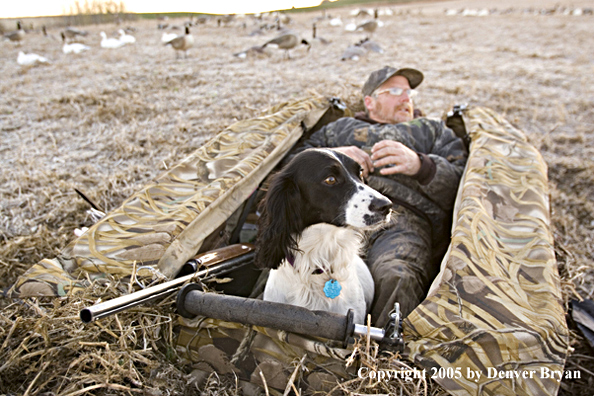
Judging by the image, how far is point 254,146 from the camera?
12.1 feet

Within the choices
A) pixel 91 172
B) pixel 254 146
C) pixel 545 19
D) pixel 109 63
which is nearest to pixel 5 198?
pixel 91 172

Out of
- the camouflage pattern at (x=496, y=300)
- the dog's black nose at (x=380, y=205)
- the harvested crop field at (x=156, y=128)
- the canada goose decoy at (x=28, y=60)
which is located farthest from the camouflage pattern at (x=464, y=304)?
the canada goose decoy at (x=28, y=60)

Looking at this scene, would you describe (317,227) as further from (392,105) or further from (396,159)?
(392,105)

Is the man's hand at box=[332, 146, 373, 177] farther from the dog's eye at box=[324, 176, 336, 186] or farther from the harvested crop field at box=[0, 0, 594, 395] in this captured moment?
the harvested crop field at box=[0, 0, 594, 395]

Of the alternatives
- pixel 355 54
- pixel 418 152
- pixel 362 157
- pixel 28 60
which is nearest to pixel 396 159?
pixel 362 157

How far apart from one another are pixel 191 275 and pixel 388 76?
2906 millimetres

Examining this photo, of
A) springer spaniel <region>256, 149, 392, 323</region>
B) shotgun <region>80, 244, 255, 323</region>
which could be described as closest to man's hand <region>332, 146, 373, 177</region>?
springer spaniel <region>256, 149, 392, 323</region>

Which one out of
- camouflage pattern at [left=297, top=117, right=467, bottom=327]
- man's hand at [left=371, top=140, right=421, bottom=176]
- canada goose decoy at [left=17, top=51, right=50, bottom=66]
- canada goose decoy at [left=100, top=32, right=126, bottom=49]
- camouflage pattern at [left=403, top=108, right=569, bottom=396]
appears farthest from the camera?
canada goose decoy at [left=100, top=32, right=126, bottom=49]

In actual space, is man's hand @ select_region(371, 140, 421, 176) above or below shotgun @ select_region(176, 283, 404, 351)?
above

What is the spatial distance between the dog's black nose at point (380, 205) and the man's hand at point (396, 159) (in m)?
1.09

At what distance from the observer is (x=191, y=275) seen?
99.0 inches

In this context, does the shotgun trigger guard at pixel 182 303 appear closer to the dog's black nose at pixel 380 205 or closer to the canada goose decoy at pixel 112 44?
the dog's black nose at pixel 380 205

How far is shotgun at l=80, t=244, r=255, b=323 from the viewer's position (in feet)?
6.31

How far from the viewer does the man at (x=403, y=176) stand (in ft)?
9.49
